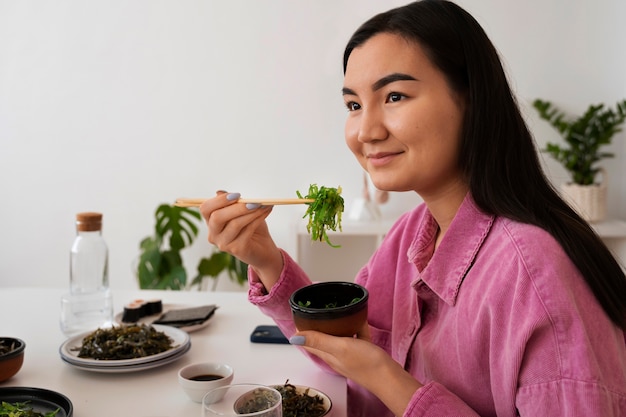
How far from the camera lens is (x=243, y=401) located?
115 cm

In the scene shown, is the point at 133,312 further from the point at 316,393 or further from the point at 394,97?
the point at 394,97

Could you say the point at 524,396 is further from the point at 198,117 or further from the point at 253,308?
the point at 198,117

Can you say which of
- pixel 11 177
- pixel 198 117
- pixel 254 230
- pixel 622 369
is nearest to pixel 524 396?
pixel 622 369

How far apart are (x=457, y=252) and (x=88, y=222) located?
1090 millimetres

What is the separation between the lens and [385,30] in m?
1.37

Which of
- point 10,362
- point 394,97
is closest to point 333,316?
point 394,97

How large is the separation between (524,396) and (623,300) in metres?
0.28

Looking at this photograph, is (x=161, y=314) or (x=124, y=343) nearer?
(x=124, y=343)

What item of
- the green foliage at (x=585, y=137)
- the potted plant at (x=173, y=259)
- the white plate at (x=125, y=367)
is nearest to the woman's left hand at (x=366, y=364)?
the white plate at (x=125, y=367)

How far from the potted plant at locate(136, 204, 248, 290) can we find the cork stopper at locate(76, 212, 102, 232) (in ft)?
6.02

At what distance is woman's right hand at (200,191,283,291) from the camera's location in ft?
4.82

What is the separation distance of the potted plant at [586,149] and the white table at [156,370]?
235 cm

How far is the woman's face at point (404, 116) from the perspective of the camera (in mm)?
1290

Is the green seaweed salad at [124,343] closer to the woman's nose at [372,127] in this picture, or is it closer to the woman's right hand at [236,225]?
the woman's right hand at [236,225]
